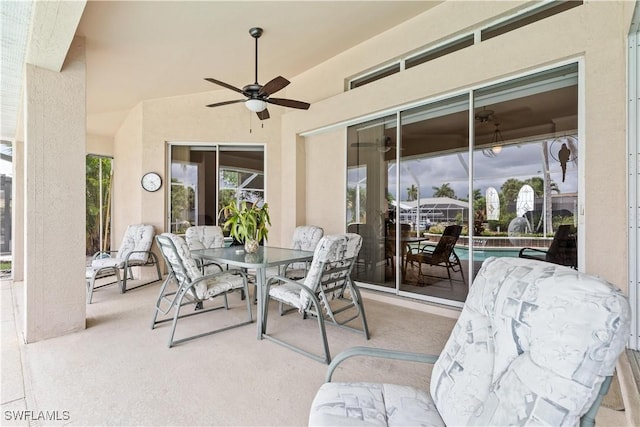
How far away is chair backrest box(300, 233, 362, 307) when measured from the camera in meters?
2.59

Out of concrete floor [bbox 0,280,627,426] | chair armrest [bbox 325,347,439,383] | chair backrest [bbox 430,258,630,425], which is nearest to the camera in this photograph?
chair backrest [bbox 430,258,630,425]

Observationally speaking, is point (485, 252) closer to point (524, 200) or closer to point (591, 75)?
point (524, 200)

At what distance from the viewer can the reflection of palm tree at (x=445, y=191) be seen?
3777 mm

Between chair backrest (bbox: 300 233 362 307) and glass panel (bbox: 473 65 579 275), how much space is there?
1.67 meters

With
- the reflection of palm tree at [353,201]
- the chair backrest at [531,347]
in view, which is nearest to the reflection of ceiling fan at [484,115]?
the reflection of palm tree at [353,201]

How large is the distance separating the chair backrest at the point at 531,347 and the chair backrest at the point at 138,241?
5.13 metres

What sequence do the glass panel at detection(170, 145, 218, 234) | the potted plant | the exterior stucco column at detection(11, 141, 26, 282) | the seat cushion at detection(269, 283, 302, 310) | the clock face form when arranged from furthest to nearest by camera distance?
the glass panel at detection(170, 145, 218, 234) < the clock face < the exterior stucco column at detection(11, 141, 26, 282) < the potted plant < the seat cushion at detection(269, 283, 302, 310)

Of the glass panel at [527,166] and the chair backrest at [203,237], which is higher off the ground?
the glass panel at [527,166]

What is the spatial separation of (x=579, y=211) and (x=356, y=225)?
2.69 m

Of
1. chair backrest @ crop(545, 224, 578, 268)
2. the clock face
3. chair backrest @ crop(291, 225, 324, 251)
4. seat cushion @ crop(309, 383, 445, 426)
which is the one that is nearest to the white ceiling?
the clock face

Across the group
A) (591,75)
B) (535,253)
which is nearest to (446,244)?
(535,253)

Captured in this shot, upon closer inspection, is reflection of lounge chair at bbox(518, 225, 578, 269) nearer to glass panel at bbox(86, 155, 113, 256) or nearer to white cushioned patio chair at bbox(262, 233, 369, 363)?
white cushioned patio chair at bbox(262, 233, 369, 363)

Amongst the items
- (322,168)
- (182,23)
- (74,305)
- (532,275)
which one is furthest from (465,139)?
(74,305)

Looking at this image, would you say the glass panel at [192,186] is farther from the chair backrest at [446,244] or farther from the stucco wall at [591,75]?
the stucco wall at [591,75]
